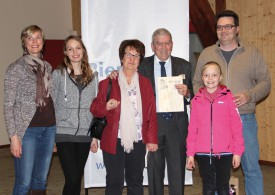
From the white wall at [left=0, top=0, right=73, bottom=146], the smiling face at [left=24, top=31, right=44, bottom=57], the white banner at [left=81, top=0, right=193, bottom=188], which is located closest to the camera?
the smiling face at [left=24, top=31, right=44, bottom=57]

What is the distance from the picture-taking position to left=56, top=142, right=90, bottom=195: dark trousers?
3.43 m

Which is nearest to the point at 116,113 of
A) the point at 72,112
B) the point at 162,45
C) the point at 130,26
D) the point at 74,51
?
the point at 72,112

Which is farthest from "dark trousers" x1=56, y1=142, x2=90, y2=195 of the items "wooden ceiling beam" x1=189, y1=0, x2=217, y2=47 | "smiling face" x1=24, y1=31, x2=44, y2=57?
"wooden ceiling beam" x1=189, y1=0, x2=217, y2=47

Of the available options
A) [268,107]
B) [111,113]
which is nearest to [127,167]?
[111,113]

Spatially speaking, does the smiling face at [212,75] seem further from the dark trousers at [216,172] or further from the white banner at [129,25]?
the white banner at [129,25]

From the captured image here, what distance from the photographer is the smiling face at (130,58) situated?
348 cm

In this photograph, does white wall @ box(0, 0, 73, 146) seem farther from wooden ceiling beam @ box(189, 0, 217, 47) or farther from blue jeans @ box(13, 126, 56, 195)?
blue jeans @ box(13, 126, 56, 195)

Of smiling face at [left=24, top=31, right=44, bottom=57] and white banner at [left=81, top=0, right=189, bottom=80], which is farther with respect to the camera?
white banner at [left=81, top=0, right=189, bottom=80]

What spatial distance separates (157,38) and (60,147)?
1271 millimetres

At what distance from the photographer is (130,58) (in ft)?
11.4

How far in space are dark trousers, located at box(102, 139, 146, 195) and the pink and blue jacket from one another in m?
0.53

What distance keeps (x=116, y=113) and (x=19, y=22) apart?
18.5 ft

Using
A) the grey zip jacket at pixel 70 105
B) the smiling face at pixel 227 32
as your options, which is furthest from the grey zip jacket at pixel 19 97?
the smiling face at pixel 227 32

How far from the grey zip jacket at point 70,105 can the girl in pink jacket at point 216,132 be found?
36.1 inches
